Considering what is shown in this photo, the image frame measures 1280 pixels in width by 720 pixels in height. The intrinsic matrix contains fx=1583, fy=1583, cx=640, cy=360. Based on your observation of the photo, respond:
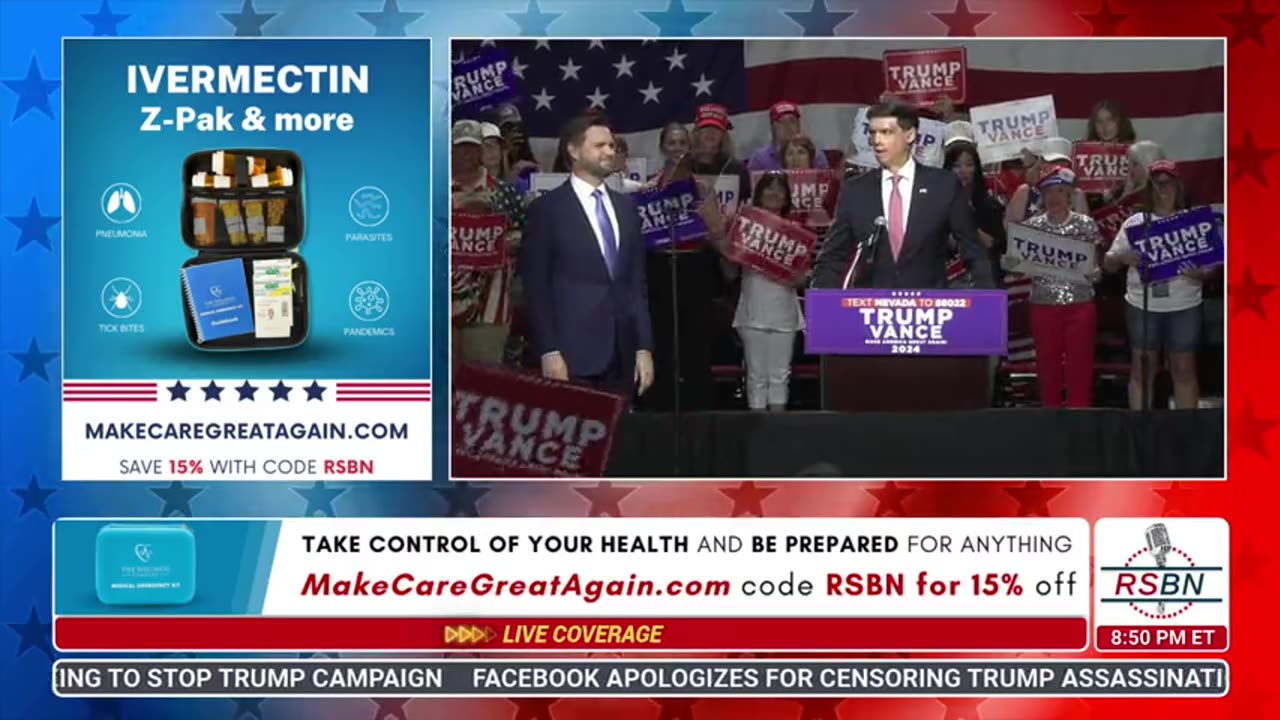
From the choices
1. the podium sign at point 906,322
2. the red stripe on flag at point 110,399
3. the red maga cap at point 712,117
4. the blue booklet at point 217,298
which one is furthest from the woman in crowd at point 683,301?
the red stripe on flag at point 110,399

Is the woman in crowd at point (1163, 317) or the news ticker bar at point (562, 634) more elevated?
the woman in crowd at point (1163, 317)

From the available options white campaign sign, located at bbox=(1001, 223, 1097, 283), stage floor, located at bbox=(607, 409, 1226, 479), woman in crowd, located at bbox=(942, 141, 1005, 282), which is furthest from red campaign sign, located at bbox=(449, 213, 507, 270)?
white campaign sign, located at bbox=(1001, 223, 1097, 283)

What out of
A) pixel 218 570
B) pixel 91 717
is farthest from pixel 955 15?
pixel 91 717

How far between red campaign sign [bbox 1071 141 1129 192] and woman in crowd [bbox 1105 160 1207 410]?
7 cm

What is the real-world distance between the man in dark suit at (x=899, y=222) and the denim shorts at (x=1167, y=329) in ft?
1.30

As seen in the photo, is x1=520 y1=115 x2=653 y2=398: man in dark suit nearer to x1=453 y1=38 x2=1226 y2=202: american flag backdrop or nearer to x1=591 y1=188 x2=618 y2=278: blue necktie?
x1=591 y1=188 x2=618 y2=278: blue necktie

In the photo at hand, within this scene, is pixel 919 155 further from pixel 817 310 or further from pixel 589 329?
pixel 589 329

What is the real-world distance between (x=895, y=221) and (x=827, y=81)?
15.9 inches

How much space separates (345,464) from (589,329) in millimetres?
713

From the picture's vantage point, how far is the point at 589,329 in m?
4.10

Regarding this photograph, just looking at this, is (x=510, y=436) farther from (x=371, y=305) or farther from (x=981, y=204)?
(x=981, y=204)

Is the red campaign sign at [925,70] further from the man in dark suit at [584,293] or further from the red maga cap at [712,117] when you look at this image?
the man in dark suit at [584,293]

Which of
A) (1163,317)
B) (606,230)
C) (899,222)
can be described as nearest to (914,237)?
(899,222)

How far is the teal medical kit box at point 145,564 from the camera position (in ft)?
13.2
